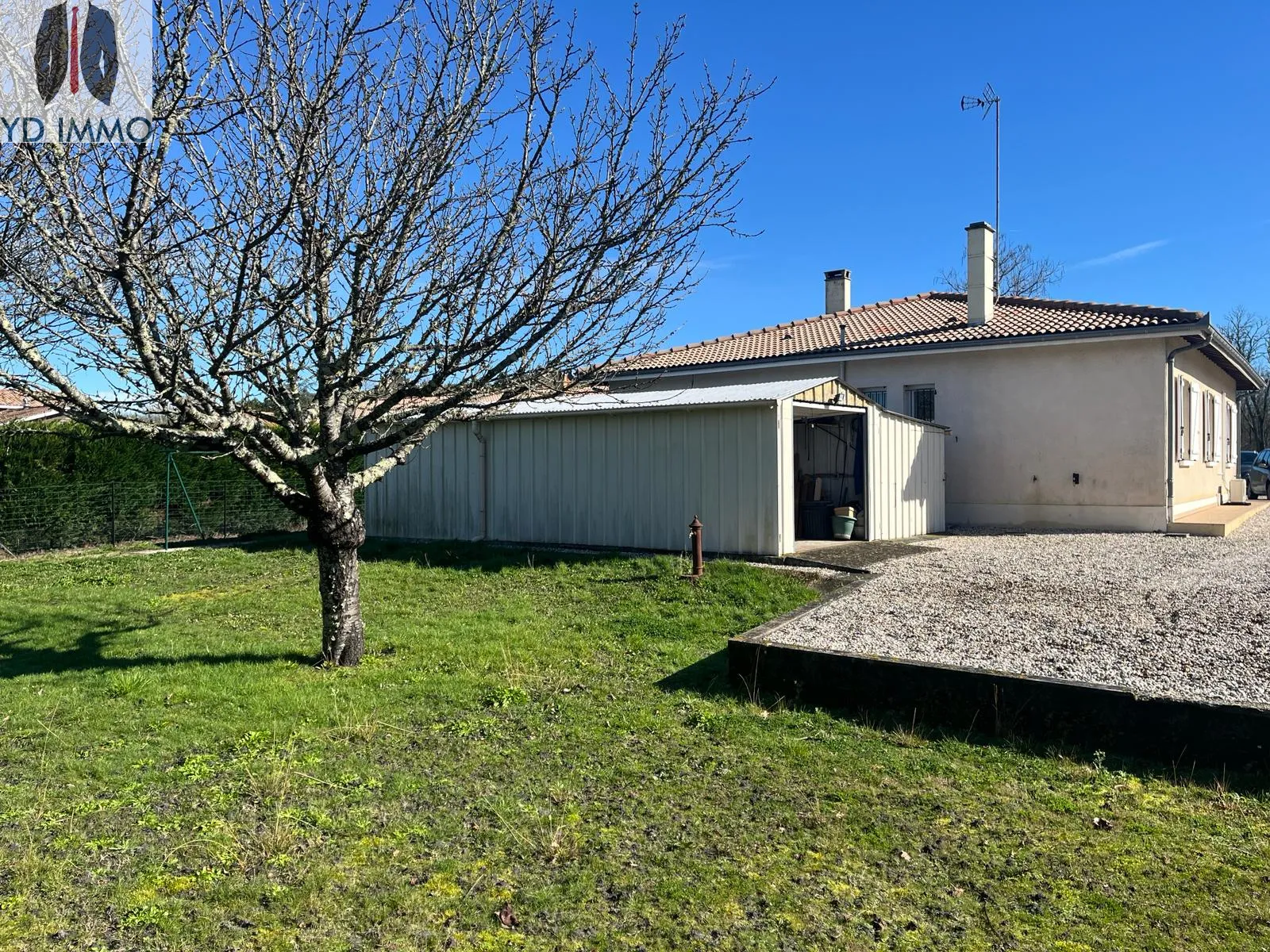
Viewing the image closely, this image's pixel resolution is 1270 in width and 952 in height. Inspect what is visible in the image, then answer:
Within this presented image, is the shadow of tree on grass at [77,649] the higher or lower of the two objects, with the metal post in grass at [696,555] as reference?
lower

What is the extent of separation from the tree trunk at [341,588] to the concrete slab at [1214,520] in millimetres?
13258

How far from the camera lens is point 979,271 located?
54.7 feet

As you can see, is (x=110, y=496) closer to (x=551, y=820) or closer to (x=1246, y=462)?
(x=551, y=820)

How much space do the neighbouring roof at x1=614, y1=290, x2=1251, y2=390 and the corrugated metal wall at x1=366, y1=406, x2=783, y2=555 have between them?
5.06 ft

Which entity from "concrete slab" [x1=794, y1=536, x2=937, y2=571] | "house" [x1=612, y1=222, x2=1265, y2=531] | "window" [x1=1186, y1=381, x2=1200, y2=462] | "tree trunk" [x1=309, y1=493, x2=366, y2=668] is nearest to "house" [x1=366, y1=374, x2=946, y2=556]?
"concrete slab" [x1=794, y1=536, x2=937, y2=571]

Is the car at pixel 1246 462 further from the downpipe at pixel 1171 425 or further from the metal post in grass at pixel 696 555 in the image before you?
the metal post in grass at pixel 696 555

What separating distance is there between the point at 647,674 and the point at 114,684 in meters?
3.73

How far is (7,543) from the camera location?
1322 centimetres

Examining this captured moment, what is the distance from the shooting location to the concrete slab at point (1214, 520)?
13.7 meters

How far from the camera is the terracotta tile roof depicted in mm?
14672

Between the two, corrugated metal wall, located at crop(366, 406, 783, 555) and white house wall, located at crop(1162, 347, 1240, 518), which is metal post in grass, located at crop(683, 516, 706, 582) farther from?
white house wall, located at crop(1162, 347, 1240, 518)

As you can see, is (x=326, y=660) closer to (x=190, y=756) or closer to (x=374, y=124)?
(x=190, y=756)

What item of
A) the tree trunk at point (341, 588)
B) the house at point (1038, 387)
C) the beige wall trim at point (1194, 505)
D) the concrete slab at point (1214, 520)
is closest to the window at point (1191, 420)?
the house at point (1038, 387)

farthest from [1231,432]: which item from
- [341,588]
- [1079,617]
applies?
[341,588]
